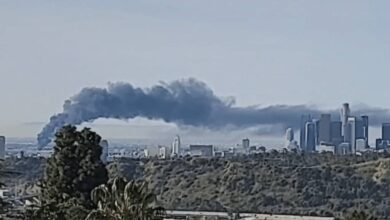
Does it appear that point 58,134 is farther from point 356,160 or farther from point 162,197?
point 356,160

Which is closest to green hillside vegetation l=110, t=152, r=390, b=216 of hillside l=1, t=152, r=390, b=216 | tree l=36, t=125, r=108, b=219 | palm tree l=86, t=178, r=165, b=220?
hillside l=1, t=152, r=390, b=216

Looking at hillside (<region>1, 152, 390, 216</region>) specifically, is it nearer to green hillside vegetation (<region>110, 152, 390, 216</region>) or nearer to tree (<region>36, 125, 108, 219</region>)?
green hillside vegetation (<region>110, 152, 390, 216</region>)

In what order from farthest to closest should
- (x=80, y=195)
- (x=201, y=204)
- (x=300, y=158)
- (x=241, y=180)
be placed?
1. (x=300, y=158)
2. (x=241, y=180)
3. (x=201, y=204)
4. (x=80, y=195)

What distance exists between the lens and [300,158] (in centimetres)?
18925

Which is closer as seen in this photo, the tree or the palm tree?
the palm tree

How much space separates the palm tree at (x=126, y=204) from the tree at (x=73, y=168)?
12.3 m

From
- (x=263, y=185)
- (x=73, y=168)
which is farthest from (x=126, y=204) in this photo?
(x=263, y=185)

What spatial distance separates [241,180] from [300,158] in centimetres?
4691

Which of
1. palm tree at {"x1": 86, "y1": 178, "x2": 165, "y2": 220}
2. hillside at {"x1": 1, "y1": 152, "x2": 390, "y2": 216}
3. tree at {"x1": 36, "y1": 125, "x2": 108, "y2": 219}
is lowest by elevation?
palm tree at {"x1": 86, "y1": 178, "x2": 165, "y2": 220}

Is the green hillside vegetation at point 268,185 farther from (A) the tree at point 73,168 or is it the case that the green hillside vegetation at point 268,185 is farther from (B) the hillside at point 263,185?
(A) the tree at point 73,168

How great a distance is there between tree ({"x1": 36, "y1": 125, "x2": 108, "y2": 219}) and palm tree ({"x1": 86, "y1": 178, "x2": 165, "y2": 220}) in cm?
1225

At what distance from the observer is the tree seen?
184 ft

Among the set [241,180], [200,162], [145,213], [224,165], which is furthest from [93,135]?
[200,162]

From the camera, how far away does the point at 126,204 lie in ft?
135
